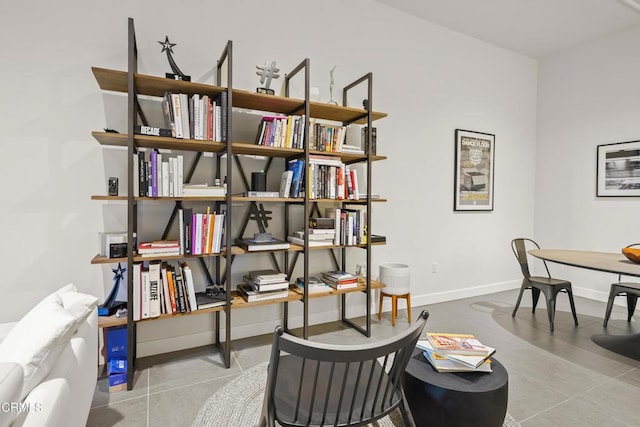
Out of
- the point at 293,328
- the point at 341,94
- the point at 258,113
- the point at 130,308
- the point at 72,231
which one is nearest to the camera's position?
the point at 130,308

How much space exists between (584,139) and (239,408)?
498cm

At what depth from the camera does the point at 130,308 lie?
220 cm

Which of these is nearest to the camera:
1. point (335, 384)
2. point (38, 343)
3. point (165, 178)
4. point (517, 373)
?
point (38, 343)

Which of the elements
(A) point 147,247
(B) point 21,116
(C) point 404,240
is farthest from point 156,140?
(C) point 404,240

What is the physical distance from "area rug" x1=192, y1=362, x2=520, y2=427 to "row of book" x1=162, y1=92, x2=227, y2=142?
5.46 feet

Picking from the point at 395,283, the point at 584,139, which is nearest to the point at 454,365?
the point at 395,283

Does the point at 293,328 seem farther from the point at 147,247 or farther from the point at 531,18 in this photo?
the point at 531,18

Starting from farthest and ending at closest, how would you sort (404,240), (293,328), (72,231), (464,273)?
(464,273), (404,240), (293,328), (72,231)

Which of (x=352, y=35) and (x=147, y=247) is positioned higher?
(x=352, y=35)

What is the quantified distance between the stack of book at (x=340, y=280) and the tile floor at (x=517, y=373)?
1.47 feet

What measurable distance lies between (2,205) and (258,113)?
6.23 ft

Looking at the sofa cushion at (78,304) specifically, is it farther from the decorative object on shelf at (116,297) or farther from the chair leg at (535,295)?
the chair leg at (535,295)

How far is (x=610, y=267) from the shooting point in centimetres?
261

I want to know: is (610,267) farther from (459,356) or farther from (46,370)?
(46,370)
